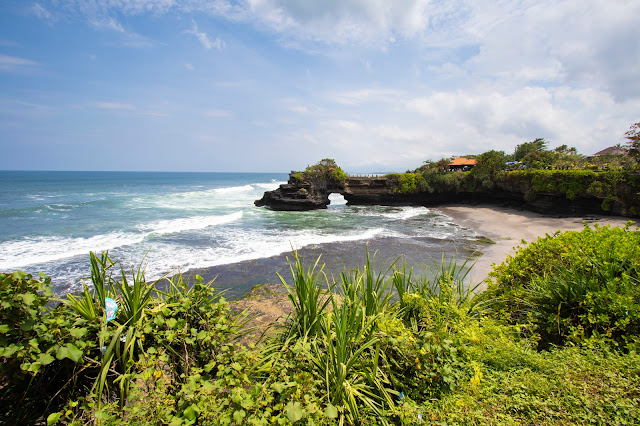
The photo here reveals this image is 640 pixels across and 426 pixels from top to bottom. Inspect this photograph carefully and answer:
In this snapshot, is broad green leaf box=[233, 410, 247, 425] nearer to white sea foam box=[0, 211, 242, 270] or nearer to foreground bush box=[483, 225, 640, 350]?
foreground bush box=[483, 225, 640, 350]

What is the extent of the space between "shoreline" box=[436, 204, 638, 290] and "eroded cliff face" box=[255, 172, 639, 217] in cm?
140

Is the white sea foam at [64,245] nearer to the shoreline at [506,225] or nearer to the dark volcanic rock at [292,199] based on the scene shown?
the dark volcanic rock at [292,199]

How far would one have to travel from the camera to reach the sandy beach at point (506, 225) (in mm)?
13918

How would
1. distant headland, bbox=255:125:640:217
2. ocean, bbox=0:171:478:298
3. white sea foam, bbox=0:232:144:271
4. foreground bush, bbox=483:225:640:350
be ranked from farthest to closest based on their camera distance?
distant headland, bbox=255:125:640:217, white sea foam, bbox=0:232:144:271, ocean, bbox=0:171:478:298, foreground bush, bbox=483:225:640:350

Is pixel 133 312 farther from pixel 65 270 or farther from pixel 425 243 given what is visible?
pixel 425 243

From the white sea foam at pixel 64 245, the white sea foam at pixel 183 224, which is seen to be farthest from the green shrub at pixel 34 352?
the white sea foam at pixel 183 224

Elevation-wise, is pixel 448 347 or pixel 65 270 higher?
pixel 448 347

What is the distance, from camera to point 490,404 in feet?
7.89

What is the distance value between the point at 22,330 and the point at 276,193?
31508 millimetres

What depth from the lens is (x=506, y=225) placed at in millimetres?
21500

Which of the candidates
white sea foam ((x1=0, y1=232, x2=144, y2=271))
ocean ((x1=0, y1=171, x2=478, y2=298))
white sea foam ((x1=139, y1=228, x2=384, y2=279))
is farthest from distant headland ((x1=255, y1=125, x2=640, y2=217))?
white sea foam ((x1=0, y1=232, x2=144, y2=271))

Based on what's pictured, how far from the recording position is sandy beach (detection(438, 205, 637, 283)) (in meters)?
13.9

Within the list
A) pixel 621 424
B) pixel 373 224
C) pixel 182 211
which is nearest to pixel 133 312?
pixel 621 424

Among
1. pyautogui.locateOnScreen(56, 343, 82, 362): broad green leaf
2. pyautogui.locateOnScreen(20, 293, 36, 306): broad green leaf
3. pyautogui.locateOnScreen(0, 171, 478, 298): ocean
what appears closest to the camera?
pyautogui.locateOnScreen(20, 293, 36, 306): broad green leaf
